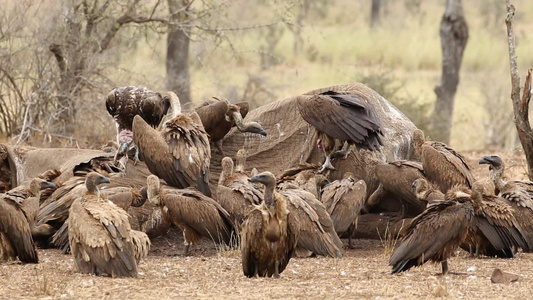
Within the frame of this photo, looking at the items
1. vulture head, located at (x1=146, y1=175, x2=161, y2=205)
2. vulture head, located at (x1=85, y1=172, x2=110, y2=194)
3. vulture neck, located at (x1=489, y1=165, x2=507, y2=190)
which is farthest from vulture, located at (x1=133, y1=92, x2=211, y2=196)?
vulture neck, located at (x1=489, y1=165, x2=507, y2=190)

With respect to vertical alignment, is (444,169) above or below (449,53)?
below

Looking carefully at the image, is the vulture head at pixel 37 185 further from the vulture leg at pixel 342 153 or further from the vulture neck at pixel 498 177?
the vulture neck at pixel 498 177

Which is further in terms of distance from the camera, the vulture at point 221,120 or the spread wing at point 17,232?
the vulture at point 221,120

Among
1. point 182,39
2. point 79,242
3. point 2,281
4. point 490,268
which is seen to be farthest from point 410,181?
point 182,39

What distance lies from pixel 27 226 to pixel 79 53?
727 centimetres

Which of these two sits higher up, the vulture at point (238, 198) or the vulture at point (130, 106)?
the vulture at point (130, 106)

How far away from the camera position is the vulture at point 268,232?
805 cm

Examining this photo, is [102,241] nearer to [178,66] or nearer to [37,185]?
[37,185]

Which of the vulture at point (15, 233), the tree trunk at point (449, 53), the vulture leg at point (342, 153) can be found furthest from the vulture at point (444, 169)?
the tree trunk at point (449, 53)

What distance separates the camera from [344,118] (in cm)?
1117

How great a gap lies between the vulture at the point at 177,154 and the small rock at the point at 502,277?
4092 millimetres

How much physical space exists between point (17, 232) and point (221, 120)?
12.5ft

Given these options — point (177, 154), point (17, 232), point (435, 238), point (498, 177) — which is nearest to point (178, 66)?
point (177, 154)

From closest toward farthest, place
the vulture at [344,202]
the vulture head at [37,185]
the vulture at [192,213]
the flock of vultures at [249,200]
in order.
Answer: the flock of vultures at [249,200]
the vulture at [192,213]
the vulture head at [37,185]
the vulture at [344,202]
